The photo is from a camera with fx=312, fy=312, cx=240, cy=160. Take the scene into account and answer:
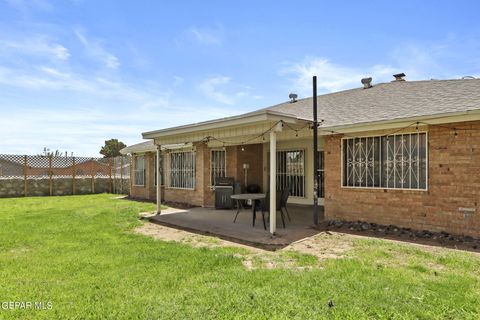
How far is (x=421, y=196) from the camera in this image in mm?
7109

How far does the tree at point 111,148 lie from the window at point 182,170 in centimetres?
3276

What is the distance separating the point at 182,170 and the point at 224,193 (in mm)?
3154

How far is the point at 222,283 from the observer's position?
13.8 feet

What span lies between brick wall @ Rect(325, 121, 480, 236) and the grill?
195 inches

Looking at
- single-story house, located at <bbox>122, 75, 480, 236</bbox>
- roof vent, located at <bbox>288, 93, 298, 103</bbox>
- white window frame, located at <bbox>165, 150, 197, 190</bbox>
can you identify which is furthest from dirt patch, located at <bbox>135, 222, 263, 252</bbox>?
roof vent, located at <bbox>288, 93, 298, 103</bbox>

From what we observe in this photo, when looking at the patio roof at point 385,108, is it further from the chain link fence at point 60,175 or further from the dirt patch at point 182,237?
the chain link fence at point 60,175

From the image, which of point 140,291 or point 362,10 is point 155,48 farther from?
point 140,291

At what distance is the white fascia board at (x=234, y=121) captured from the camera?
6.71 metres

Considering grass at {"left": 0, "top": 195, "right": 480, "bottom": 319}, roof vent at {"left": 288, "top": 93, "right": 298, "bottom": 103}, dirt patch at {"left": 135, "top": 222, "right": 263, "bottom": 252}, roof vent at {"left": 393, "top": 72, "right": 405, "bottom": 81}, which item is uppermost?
roof vent at {"left": 393, "top": 72, "right": 405, "bottom": 81}

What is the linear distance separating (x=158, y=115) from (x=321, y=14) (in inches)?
480

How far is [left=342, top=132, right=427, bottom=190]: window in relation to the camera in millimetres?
7277

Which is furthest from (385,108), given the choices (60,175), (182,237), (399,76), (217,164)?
(60,175)

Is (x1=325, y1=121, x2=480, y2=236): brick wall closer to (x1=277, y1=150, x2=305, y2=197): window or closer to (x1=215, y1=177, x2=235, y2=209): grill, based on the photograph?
(x1=277, y1=150, x2=305, y2=197): window

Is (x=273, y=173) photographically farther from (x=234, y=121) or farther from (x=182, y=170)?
(x=182, y=170)
